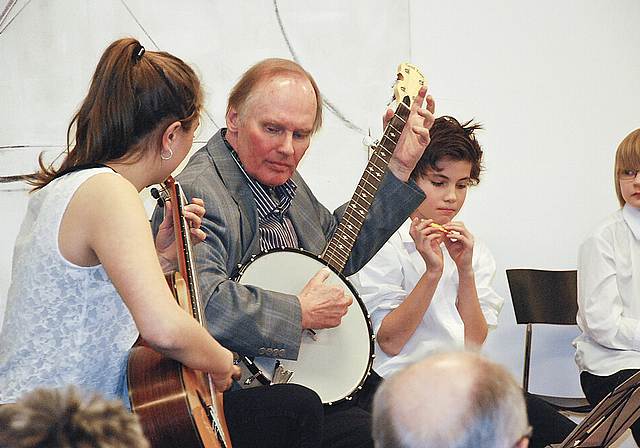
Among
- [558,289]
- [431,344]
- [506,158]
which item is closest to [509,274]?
[558,289]

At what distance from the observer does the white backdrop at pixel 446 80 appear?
288 cm

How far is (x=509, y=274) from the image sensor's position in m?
3.06

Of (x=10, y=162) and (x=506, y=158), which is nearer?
(x=10, y=162)

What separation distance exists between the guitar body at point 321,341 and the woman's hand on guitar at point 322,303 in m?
0.05

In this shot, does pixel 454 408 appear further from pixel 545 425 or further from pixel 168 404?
pixel 545 425

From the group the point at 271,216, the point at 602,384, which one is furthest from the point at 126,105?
the point at 602,384

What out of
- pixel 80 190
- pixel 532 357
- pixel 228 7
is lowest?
pixel 532 357

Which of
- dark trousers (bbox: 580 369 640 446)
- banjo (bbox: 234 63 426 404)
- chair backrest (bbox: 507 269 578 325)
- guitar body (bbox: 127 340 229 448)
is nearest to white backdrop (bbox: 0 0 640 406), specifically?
chair backrest (bbox: 507 269 578 325)

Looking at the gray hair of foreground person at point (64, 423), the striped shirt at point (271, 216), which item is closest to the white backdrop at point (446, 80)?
the striped shirt at point (271, 216)

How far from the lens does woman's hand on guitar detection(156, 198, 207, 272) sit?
166cm

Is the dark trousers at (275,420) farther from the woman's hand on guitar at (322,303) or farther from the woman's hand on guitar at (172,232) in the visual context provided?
the woman's hand on guitar at (172,232)

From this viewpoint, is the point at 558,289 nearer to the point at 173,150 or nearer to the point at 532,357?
the point at 532,357

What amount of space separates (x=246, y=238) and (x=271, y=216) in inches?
6.0

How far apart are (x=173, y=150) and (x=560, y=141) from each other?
269 cm
